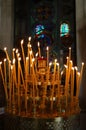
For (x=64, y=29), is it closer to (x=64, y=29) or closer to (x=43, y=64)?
(x=64, y=29)

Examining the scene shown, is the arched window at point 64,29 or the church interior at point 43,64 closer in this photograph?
the church interior at point 43,64

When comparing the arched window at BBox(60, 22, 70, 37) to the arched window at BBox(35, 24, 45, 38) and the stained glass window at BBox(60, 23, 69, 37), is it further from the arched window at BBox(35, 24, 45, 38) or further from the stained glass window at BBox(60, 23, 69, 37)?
the arched window at BBox(35, 24, 45, 38)

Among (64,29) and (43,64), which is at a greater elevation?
(64,29)

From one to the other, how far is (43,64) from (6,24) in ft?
5.93

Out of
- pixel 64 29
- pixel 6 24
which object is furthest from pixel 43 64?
pixel 6 24

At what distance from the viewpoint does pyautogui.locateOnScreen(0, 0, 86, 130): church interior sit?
1703 mm

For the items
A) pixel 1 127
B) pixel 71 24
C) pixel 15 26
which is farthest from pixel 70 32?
pixel 1 127

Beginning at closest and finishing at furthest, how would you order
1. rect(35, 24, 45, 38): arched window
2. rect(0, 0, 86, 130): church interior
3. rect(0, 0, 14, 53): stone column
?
rect(0, 0, 86, 130): church interior → rect(0, 0, 14, 53): stone column → rect(35, 24, 45, 38): arched window

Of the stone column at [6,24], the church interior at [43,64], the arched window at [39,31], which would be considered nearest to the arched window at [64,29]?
the church interior at [43,64]

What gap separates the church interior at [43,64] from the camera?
1.70 meters

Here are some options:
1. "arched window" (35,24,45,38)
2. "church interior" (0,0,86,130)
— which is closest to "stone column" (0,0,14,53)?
"church interior" (0,0,86,130)

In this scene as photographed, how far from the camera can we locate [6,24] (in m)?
3.54

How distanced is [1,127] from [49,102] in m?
0.68

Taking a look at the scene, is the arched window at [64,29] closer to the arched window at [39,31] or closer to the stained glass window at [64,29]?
the stained glass window at [64,29]
